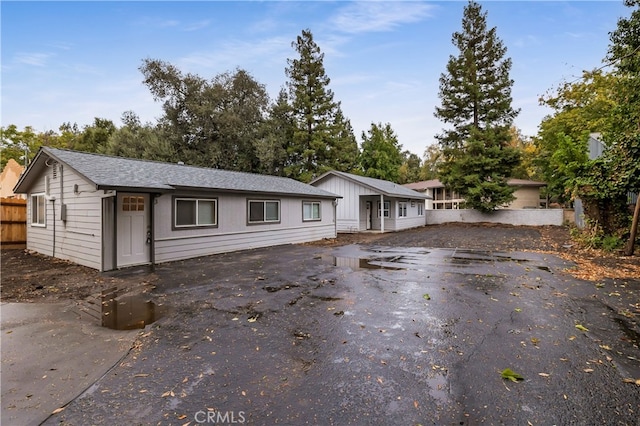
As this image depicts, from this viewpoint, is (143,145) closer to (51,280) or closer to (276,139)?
(276,139)

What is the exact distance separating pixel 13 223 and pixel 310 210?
13090 mm

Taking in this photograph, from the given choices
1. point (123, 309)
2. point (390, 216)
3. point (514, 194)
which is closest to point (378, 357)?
point (123, 309)

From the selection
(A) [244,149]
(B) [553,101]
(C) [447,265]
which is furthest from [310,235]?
(B) [553,101]

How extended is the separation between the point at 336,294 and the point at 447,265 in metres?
4.56

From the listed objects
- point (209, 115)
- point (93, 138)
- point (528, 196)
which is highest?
point (209, 115)

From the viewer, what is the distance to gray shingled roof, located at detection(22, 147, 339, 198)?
26.5ft

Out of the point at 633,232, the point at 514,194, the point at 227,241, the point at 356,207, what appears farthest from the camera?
the point at 514,194

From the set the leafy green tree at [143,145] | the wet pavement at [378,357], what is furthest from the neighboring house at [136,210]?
the leafy green tree at [143,145]

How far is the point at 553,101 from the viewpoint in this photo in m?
24.8

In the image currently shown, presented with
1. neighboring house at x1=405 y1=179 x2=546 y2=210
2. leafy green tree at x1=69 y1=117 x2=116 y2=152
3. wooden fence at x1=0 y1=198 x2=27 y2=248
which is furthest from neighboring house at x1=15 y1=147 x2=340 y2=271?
leafy green tree at x1=69 y1=117 x2=116 y2=152

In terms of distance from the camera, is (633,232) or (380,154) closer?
(633,232)

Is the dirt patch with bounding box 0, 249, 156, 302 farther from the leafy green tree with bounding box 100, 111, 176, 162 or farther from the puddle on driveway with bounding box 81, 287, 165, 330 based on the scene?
the leafy green tree with bounding box 100, 111, 176, 162

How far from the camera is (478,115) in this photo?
26484 mm

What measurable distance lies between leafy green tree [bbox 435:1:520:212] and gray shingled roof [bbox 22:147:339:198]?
732 inches
